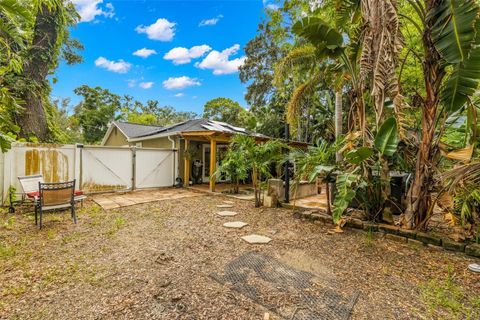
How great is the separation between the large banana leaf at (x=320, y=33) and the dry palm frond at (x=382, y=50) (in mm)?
526

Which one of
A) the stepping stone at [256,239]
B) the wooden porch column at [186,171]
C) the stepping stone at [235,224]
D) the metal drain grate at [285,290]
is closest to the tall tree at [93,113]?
the wooden porch column at [186,171]

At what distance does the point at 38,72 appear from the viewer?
952cm

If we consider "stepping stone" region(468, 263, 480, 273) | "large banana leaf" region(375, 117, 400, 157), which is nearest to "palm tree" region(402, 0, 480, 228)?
"large banana leaf" region(375, 117, 400, 157)

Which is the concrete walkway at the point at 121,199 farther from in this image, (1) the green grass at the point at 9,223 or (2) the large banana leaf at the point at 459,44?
(2) the large banana leaf at the point at 459,44

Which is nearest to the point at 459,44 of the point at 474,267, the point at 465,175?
the point at 465,175

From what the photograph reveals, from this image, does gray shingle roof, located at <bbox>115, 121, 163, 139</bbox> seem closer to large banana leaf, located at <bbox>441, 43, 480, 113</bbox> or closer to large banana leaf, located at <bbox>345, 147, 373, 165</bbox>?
large banana leaf, located at <bbox>345, 147, 373, 165</bbox>

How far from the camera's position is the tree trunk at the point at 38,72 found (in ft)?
30.2

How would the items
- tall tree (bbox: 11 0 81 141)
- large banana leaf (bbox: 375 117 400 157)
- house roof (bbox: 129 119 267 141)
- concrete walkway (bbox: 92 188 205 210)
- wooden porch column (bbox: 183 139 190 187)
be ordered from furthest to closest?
house roof (bbox: 129 119 267 141) < wooden porch column (bbox: 183 139 190 187) < tall tree (bbox: 11 0 81 141) < concrete walkway (bbox: 92 188 205 210) < large banana leaf (bbox: 375 117 400 157)

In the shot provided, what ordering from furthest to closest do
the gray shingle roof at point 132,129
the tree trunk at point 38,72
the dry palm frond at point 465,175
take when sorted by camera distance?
the gray shingle roof at point 132,129 < the tree trunk at point 38,72 < the dry palm frond at point 465,175

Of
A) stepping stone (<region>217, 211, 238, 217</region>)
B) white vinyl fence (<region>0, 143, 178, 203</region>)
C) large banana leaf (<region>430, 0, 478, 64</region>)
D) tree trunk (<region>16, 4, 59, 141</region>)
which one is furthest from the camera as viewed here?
tree trunk (<region>16, 4, 59, 141</region>)

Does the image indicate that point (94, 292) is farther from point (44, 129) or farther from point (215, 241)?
point (44, 129)

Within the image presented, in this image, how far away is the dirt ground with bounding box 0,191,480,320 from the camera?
245cm

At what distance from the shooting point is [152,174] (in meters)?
10.9

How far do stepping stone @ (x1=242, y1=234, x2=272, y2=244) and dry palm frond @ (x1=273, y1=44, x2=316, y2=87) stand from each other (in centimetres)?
514
